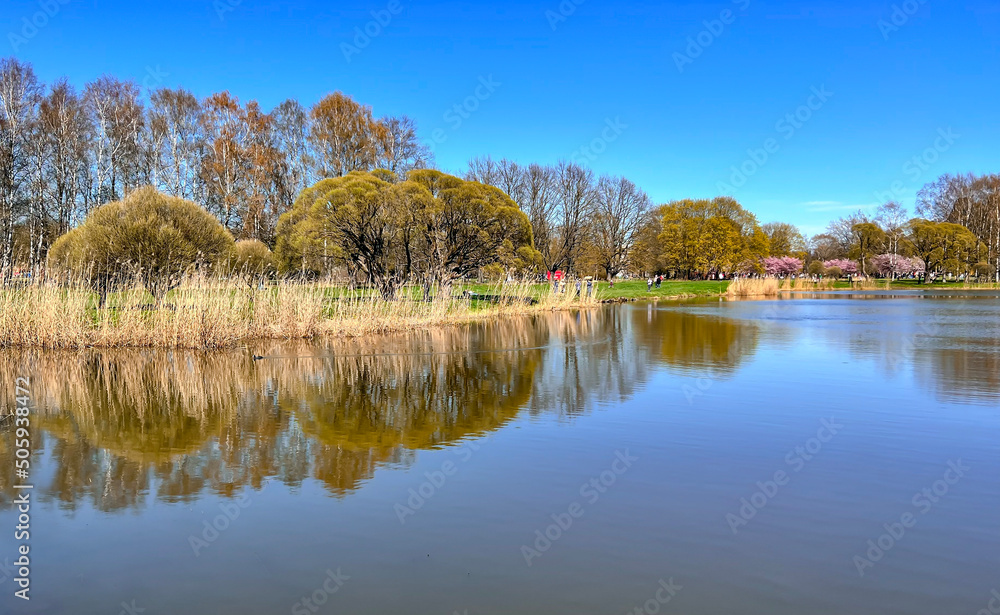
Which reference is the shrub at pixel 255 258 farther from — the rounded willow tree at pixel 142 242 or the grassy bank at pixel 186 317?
the grassy bank at pixel 186 317

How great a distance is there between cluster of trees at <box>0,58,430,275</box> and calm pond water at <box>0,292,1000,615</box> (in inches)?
1059

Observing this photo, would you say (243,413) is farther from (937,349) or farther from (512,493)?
(937,349)

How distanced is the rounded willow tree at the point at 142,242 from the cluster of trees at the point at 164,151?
13112mm

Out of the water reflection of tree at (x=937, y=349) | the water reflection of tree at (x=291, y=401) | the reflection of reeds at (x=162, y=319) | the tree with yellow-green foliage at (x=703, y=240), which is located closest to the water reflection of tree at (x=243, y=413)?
the water reflection of tree at (x=291, y=401)

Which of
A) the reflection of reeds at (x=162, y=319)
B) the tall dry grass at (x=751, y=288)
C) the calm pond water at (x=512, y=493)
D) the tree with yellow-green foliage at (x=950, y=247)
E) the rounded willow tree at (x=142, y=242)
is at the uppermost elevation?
the tree with yellow-green foliage at (x=950, y=247)

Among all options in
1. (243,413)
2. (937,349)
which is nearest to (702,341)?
(937,349)

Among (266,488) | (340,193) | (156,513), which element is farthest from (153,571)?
(340,193)

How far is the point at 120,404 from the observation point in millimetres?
8023

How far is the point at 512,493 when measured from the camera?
474cm

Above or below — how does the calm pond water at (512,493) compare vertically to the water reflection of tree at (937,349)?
below

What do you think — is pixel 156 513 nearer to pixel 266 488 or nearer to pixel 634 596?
pixel 266 488

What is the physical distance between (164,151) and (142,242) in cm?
2152

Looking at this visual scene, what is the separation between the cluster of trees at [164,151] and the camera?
102 feet

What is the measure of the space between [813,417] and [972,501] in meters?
2.59
